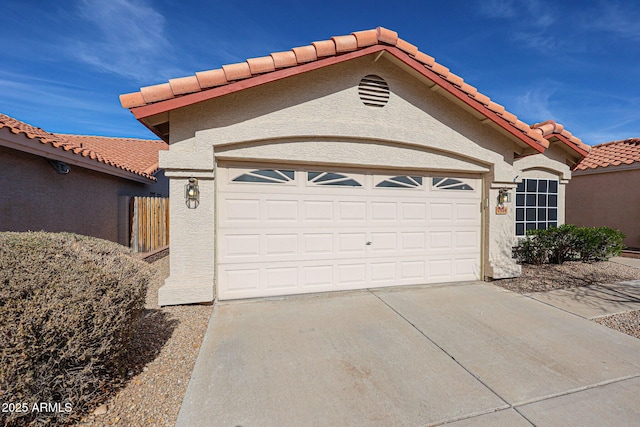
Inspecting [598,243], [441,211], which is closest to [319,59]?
[441,211]

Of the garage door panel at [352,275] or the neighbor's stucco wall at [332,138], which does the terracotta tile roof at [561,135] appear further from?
the garage door panel at [352,275]

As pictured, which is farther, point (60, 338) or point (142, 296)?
point (142, 296)

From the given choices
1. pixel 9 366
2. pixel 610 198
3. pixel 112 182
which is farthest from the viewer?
pixel 610 198

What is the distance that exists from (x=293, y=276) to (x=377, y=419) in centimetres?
318

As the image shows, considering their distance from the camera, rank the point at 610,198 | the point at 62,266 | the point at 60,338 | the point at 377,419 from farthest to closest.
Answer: the point at 610,198, the point at 62,266, the point at 377,419, the point at 60,338

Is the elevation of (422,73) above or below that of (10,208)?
above

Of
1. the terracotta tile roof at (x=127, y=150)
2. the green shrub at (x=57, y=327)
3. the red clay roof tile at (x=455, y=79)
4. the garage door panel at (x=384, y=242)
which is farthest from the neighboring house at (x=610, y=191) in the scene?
the terracotta tile roof at (x=127, y=150)

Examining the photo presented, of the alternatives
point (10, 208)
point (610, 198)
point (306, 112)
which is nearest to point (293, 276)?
point (306, 112)

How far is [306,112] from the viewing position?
16.9ft

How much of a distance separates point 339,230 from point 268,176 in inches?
68.2

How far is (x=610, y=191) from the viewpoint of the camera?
33.4 ft

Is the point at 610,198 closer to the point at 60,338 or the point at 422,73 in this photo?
the point at 422,73

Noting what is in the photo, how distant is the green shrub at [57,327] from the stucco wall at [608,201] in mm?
14607

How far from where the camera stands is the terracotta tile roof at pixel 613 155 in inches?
388
